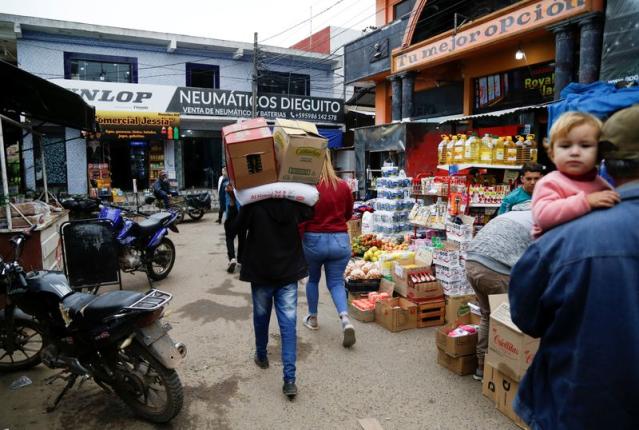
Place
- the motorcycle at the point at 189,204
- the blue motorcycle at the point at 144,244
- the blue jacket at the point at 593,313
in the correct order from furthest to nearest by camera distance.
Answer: the motorcycle at the point at 189,204 < the blue motorcycle at the point at 144,244 < the blue jacket at the point at 593,313

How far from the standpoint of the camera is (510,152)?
6.68m

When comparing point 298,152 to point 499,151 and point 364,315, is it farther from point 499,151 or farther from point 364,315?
point 499,151

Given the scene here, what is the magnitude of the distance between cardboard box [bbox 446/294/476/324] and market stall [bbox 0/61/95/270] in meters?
5.06

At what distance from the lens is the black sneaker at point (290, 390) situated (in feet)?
11.9

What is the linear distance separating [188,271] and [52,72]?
43.3ft

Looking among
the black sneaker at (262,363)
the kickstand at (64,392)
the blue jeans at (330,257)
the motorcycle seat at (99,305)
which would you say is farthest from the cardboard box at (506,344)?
the kickstand at (64,392)

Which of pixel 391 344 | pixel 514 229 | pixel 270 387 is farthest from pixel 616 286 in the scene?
pixel 391 344

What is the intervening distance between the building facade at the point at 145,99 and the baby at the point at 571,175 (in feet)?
52.3

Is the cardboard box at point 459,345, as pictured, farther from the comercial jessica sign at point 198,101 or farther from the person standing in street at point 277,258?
the comercial jessica sign at point 198,101

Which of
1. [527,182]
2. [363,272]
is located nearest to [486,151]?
[527,182]

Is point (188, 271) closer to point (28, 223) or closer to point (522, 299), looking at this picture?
point (28, 223)

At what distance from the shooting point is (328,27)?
77.9 feet

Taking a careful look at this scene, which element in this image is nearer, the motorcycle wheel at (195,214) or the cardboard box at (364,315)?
the cardboard box at (364,315)

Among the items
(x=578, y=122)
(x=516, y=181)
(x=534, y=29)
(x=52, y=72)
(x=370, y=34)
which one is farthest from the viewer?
(x=52, y=72)
